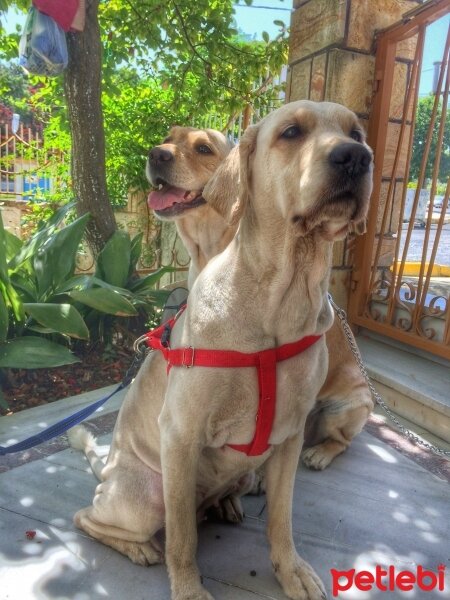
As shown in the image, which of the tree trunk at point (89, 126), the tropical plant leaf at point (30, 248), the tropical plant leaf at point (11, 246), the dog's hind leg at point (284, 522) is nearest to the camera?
the dog's hind leg at point (284, 522)

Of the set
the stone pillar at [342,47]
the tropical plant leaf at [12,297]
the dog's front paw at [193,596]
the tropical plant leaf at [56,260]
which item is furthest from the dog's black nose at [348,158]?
the tropical plant leaf at [56,260]

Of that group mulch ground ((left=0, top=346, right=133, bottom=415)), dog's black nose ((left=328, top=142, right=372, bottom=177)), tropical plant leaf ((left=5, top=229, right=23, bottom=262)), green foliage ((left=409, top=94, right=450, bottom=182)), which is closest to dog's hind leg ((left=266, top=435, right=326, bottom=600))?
dog's black nose ((left=328, top=142, right=372, bottom=177))

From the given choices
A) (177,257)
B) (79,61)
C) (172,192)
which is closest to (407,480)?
(172,192)

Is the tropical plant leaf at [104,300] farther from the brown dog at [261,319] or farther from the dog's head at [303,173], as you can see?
the dog's head at [303,173]

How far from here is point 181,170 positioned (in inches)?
120

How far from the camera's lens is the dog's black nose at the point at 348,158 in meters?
1.60

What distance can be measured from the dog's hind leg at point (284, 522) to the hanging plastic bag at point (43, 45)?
438 centimetres

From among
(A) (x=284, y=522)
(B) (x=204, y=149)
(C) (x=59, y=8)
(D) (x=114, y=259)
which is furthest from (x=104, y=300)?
(C) (x=59, y=8)

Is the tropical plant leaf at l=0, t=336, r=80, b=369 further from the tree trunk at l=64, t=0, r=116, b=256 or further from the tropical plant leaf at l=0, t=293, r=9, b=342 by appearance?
the tree trunk at l=64, t=0, r=116, b=256

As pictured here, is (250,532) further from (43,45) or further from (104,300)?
(43,45)

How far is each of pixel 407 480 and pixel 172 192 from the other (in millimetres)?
2318

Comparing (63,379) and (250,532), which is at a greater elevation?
(250,532)

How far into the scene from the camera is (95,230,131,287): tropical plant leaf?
4895mm

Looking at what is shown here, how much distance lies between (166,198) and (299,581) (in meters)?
2.24
